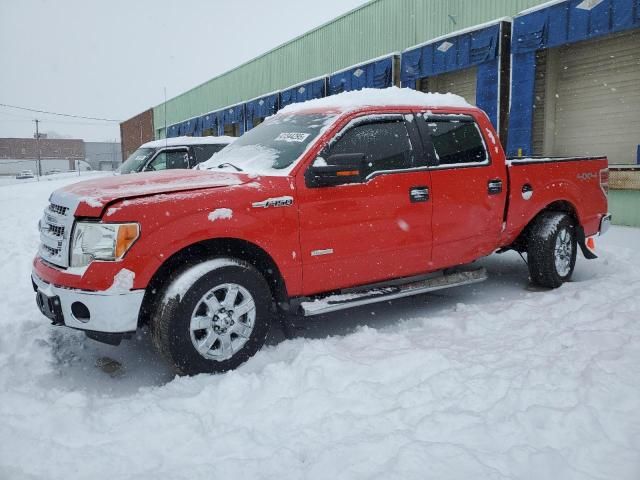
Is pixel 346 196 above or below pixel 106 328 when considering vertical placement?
above

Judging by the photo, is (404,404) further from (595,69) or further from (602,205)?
(595,69)

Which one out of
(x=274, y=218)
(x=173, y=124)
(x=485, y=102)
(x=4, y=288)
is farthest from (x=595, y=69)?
(x=173, y=124)

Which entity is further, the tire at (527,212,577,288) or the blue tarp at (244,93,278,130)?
the blue tarp at (244,93,278,130)

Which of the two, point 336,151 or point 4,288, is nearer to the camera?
point 336,151

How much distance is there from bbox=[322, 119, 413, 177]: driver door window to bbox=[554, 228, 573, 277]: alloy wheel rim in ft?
7.51

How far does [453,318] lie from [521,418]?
1873 millimetres

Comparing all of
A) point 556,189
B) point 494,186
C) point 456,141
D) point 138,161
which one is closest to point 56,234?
point 456,141

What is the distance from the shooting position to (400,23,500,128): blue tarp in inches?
483

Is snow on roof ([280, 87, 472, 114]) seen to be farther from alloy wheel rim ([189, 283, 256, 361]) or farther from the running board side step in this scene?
alloy wheel rim ([189, 283, 256, 361])

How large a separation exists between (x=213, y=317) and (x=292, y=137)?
1.70 metres

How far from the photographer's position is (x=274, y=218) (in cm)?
378

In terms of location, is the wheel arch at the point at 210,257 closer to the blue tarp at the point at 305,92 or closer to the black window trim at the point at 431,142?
the black window trim at the point at 431,142

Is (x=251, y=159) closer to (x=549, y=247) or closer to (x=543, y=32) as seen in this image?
(x=549, y=247)

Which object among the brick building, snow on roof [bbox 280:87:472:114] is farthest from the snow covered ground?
the brick building
